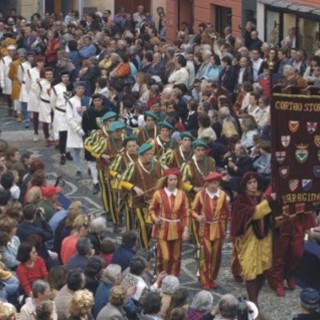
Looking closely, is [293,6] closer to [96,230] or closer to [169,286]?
[96,230]

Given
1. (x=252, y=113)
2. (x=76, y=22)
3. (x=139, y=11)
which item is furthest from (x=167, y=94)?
(x=139, y=11)

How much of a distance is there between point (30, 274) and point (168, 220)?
10.3 feet

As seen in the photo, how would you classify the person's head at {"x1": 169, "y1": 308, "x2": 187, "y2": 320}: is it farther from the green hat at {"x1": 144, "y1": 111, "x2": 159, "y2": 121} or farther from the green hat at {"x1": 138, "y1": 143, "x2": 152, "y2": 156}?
the green hat at {"x1": 144, "y1": 111, "x2": 159, "y2": 121}

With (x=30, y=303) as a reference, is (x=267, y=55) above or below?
above

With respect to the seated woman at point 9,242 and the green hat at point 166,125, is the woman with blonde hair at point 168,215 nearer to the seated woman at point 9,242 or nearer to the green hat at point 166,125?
the seated woman at point 9,242

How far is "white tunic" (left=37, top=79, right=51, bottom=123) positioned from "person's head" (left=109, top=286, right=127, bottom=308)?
1317 cm

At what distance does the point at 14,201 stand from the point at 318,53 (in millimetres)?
11009

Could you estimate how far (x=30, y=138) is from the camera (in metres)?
30.7

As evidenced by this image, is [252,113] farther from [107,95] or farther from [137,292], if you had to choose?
[137,292]

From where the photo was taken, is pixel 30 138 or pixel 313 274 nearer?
pixel 313 274

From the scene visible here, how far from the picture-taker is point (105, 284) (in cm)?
1686

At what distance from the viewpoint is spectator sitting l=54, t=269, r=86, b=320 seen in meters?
16.2

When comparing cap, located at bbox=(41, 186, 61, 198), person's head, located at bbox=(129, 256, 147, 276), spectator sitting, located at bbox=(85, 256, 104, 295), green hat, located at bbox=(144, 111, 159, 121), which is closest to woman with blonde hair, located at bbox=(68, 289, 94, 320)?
spectator sitting, located at bbox=(85, 256, 104, 295)

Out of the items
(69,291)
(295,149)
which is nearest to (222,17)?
(295,149)
